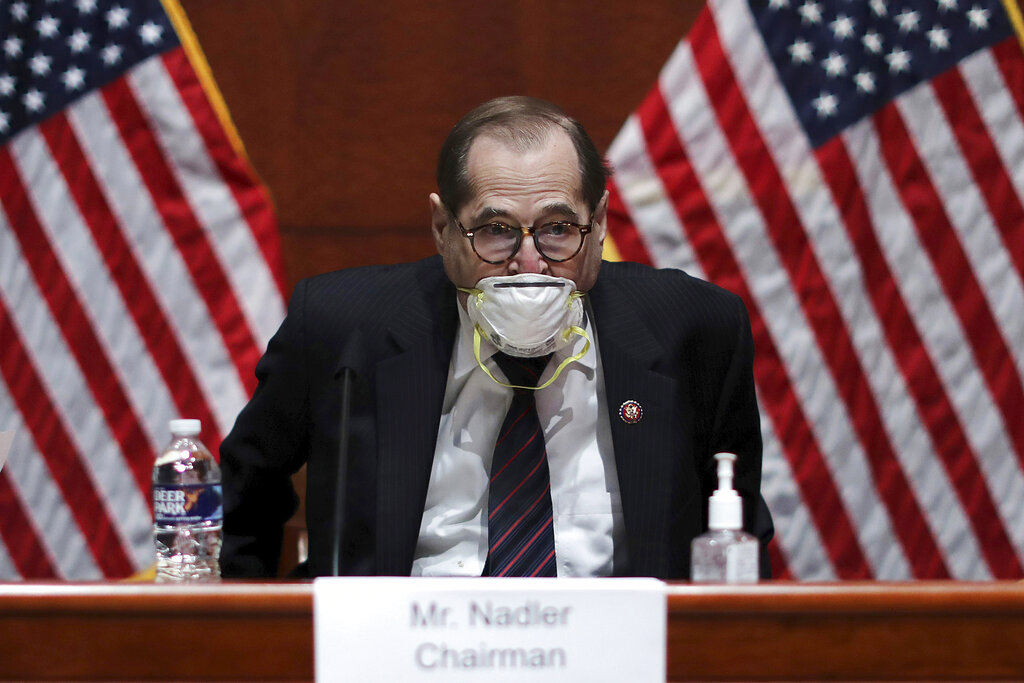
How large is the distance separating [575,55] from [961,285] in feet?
3.47

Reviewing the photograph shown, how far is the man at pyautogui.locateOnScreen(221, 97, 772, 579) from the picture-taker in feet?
5.36

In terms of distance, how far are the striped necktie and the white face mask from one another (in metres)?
0.08

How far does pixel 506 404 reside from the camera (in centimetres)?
175

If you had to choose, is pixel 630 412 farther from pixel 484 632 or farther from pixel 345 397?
pixel 484 632

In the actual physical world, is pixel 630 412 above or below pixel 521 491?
above

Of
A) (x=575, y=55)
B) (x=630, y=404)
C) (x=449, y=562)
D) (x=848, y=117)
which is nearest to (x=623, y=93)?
(x=575, y=55)

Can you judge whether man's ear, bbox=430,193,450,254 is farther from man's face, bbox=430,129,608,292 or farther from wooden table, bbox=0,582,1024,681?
wooden table, bbox=0,582,1024,681

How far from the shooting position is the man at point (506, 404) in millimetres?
1633

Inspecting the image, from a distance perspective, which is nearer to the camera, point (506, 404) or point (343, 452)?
point (343, 452)

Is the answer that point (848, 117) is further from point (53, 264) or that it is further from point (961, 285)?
point (53, 264)

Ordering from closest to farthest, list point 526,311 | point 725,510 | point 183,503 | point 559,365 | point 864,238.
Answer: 1. point 725,510
2. point 183,503
3. point 526,311
4. point 559,365
5. point 864,238

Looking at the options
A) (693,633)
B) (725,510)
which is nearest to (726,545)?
(725,510)

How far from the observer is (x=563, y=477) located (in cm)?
167

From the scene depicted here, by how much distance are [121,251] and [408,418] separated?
1136 millimetres
